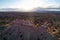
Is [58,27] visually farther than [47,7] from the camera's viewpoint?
No

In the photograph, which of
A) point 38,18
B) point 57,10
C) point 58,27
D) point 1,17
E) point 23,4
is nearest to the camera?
point 58,27

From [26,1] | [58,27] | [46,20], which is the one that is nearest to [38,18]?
[46,20]

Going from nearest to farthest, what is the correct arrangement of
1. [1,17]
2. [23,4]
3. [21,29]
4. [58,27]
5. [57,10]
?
1. [21,29]
2. [58,27]
3. [1,17]
4. [57,10]
5. [23,4]

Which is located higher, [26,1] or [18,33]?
[26,1]

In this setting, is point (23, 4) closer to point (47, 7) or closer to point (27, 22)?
point (47, 7)

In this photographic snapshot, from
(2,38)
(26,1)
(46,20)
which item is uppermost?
(26,1)

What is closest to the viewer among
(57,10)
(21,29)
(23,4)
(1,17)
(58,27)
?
(21,29)

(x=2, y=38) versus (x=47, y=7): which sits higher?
(x=47, y=7)

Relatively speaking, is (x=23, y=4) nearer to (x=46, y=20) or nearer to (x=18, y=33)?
(x=46, y=20)

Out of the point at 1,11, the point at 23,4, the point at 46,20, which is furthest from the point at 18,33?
the point at 23,4
